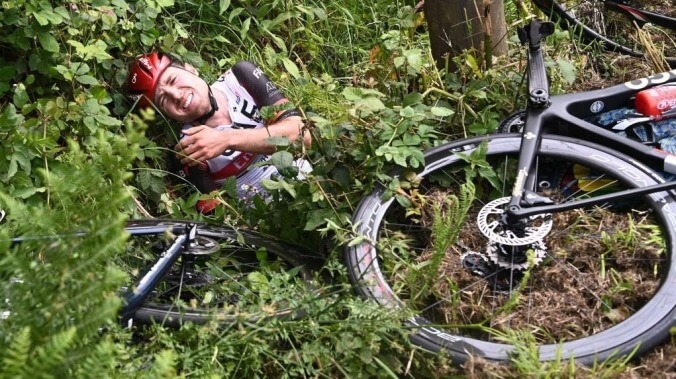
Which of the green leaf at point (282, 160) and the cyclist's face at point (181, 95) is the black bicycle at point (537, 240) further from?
the cyclist's face at point (181, 95)

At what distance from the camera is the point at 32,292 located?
1992 millimetres

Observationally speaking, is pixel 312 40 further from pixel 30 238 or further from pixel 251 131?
pixel 30 238

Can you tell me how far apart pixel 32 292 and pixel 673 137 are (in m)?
2.48

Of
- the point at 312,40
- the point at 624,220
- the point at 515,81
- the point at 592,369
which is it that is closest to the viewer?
the point at 592,369

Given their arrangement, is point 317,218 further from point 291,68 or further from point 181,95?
point 291,68

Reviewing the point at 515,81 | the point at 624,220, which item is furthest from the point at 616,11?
the point at 624,220

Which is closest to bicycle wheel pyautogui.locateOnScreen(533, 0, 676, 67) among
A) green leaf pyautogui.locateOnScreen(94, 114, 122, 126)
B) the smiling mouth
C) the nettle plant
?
the smiling mouth

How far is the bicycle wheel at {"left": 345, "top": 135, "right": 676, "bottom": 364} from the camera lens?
2.63m

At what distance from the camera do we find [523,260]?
2.90 meters

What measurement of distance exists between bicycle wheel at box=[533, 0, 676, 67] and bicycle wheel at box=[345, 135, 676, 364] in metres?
1.31

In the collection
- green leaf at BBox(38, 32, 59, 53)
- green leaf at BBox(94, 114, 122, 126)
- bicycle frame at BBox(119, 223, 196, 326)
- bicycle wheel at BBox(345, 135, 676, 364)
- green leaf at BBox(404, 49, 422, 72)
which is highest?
green leaf at BBox(38, 32, 59, 53)

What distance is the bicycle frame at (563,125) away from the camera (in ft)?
9.34

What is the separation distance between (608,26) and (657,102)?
142 centimetres

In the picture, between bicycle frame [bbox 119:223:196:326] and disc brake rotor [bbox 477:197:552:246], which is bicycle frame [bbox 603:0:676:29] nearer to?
disc brake rotor [bbox 477:197:552:246]
